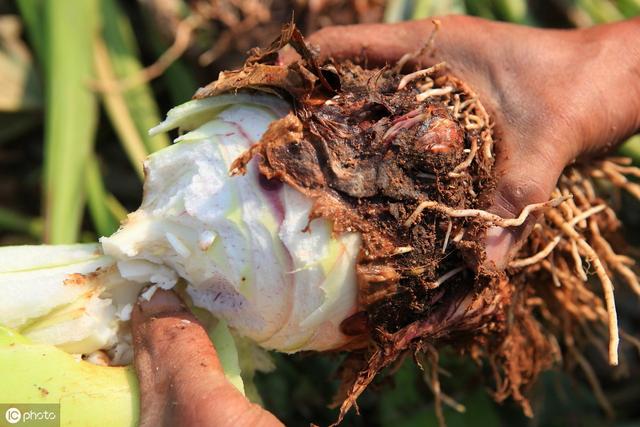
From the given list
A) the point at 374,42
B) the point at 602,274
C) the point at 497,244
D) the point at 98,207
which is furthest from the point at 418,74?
the point at 98,207

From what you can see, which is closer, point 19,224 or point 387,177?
point 387,177

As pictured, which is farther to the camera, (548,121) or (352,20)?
(352,20)

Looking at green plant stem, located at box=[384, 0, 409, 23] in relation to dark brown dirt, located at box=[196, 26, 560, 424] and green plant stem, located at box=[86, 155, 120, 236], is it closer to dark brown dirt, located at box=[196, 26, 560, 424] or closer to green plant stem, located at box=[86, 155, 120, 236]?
dark brown dirt, located at box=[196, 26, 560, 424]

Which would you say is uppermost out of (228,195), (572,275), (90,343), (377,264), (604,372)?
(228,195)

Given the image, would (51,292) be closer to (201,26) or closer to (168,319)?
(168,319)

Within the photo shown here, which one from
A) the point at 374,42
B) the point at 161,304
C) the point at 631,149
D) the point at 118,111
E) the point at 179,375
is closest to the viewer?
the point at 179,375

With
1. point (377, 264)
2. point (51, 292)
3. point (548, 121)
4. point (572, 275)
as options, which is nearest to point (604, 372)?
point (572, 275)

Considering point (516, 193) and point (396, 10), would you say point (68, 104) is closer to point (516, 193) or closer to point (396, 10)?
point (396, 10)
